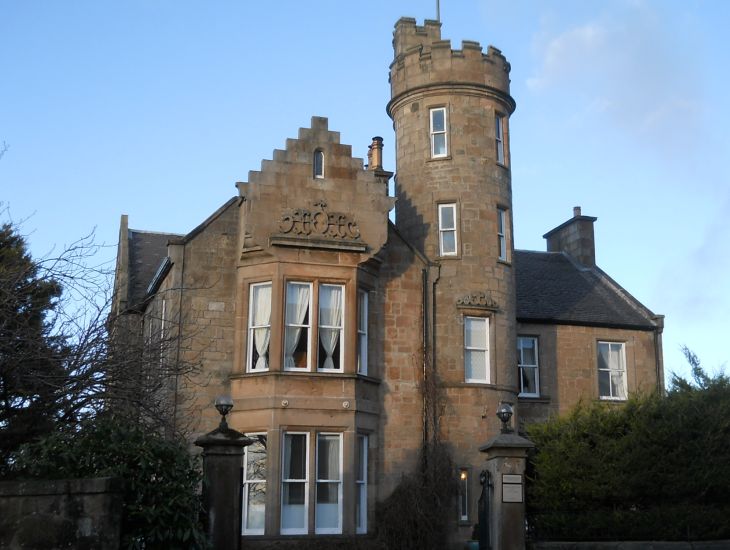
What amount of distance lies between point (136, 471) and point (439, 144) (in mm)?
15893

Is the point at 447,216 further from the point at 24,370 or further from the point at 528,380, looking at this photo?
the point at 24,370

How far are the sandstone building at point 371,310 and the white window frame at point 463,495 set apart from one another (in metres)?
Result: 0.04

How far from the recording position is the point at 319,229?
22.2 meters

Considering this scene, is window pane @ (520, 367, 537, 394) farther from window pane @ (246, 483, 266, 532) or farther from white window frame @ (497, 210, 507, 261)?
window pane @ (246, 483, 266, 532)

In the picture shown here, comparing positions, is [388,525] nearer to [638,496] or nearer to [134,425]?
[638,496]

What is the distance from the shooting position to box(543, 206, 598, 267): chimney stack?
33125mm

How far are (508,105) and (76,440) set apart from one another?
709 inches

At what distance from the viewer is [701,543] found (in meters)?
20.8

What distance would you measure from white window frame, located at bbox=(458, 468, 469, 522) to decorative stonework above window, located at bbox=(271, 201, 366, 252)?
250 inches

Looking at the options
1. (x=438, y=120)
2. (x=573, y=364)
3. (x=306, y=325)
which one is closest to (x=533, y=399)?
(x=573, y=364)

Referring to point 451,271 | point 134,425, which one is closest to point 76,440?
point 134,425

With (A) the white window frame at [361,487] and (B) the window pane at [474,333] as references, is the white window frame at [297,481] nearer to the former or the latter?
(A) the white window frame at [361,487]

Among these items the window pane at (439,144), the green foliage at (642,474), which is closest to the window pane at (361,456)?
the green foliage at (642,474)

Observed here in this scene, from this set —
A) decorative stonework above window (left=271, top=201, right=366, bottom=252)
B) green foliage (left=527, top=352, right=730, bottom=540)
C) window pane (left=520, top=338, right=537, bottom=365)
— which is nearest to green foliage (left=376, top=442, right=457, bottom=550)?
green foliage (left=527, top=352, right=730, bottom=540)
